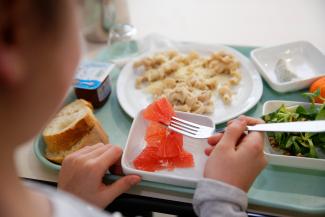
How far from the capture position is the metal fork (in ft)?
1.83

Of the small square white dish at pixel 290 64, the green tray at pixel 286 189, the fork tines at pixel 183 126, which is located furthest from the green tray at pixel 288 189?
the small square white dish at pixel 290 64

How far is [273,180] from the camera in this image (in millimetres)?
592

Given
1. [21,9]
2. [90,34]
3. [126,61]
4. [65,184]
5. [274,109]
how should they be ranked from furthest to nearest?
[90,34]
[126,61]
[274,109]
[65,184]
[21,9]

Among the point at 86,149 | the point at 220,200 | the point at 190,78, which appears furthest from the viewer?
the point at 190,78

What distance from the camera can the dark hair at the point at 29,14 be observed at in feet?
0.76

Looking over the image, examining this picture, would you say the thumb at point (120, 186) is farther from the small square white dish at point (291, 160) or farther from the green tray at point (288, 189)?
the small square white dish at point (291, 160)

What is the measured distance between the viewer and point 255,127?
59 centimetres

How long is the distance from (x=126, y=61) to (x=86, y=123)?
313 millimetres

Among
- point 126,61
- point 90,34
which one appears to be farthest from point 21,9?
point 90,34

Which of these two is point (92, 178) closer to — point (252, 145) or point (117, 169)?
point (117, 169)

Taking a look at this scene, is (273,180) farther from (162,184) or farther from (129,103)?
(129,103)

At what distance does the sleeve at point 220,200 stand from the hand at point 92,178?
13 cm

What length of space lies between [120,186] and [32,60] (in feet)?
1.16

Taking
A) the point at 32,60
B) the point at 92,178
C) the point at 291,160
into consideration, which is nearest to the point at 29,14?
the point at 32,60
